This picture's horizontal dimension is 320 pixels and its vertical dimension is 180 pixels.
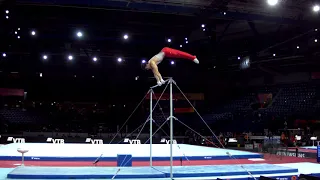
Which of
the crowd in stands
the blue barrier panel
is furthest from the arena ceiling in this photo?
the blue barrier panel

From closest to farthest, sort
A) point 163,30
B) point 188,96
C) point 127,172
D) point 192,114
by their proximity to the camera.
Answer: point 127,172, point 163,30, point 188,96, point 192,114

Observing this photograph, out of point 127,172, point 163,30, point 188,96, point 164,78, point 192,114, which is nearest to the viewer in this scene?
point 127,172

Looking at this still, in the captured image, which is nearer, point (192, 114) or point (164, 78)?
point (164, 78)

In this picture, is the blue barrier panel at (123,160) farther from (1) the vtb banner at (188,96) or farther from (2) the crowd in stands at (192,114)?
(1) the vtb banner at (188,96)

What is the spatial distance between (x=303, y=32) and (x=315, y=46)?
130 inches

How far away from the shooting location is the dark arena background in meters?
13.8

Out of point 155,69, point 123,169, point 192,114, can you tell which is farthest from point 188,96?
point 123,169

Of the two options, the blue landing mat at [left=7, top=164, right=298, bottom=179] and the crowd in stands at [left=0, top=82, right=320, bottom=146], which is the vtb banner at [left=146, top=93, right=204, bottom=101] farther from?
the blue landing mat at [left=7, top=164, right=298, bottom=179]

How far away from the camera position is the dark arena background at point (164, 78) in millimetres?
13835

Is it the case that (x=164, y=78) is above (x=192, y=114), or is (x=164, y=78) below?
below

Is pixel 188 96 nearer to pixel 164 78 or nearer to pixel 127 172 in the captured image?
pixel 164 78

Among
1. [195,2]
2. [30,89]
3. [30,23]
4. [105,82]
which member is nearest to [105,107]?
[105,82]

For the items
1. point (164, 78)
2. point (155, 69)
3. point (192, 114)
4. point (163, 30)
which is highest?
point (163, 30)

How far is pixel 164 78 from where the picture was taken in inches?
506
